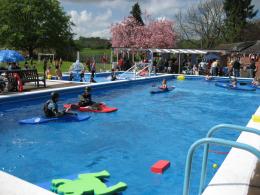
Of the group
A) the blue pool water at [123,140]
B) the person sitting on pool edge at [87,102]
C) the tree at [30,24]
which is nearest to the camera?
the blue pool water at [123,140]

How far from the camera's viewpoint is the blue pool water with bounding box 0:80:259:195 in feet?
24.2

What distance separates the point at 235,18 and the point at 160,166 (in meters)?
47.8

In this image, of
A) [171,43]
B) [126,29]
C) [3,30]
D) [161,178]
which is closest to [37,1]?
[3,30]

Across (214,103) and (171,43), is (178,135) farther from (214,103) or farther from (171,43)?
(171,43)

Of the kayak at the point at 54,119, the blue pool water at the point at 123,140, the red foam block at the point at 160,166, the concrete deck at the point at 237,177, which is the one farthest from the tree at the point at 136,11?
the concrete deck at the point at 237,177

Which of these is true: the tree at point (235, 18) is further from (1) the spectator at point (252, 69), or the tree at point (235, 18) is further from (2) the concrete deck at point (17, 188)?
(2) the concrete deck at point (17, 188)

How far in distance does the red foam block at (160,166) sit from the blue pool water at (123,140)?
0.44 ft

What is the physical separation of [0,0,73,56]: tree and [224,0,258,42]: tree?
26160 mm

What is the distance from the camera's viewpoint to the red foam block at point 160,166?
293 inches

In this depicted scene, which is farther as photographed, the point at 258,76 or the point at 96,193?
the point at 258,76

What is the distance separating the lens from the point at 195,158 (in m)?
8.52

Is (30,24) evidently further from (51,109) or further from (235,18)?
(51,109)

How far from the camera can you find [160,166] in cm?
755

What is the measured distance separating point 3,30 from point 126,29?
1773cm
